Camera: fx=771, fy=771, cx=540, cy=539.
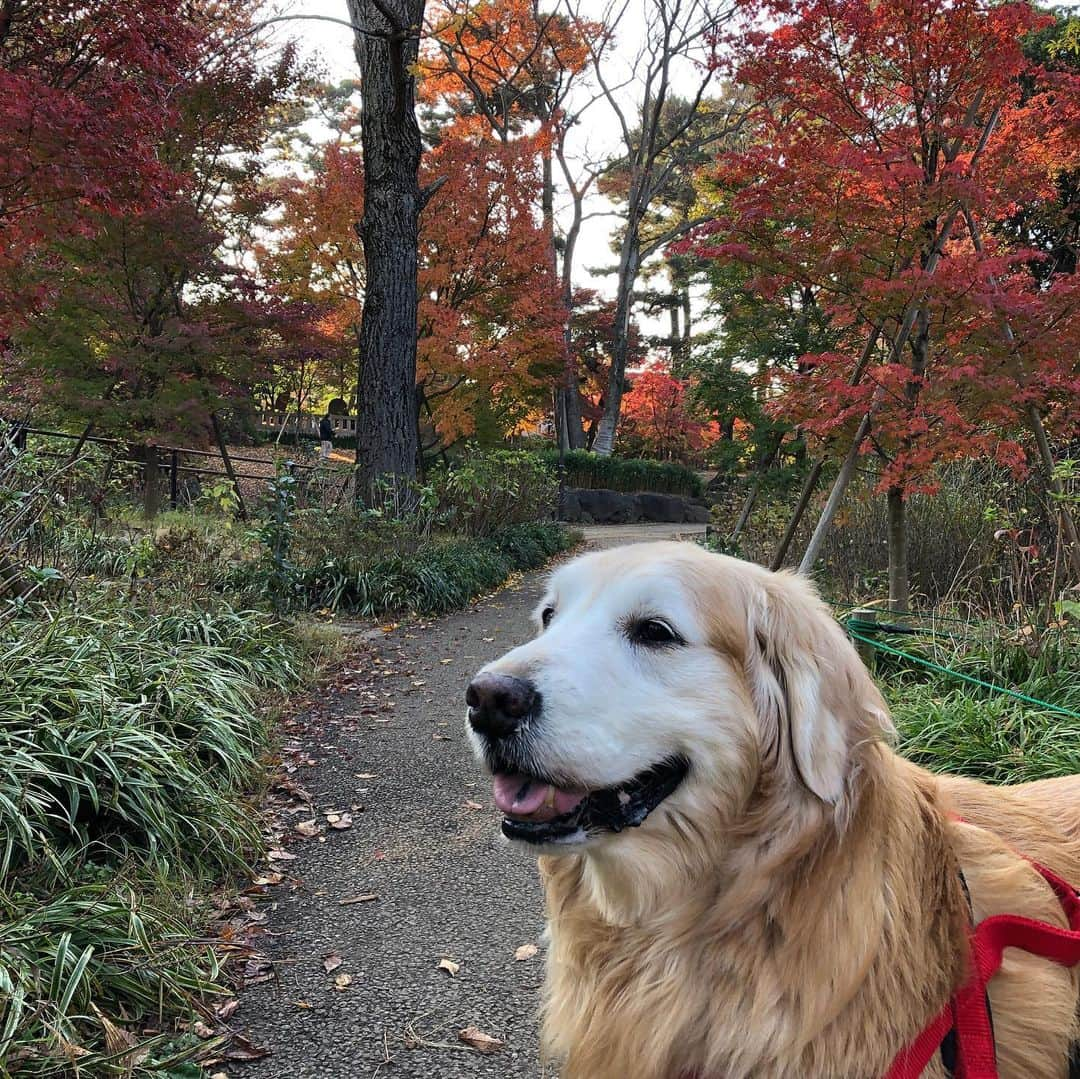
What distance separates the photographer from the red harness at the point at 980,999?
1.23 m

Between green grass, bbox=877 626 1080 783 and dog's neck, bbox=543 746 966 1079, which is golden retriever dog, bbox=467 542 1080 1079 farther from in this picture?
green grass, bbox=877 626 1080 783

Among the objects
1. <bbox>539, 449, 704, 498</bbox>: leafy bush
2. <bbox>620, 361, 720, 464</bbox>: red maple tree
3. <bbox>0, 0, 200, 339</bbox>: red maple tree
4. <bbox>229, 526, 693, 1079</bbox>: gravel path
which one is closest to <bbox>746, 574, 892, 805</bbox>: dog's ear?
<bbox>229, 526, 693, 1079</bbox>: gravel path

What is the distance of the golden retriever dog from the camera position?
51.9 inches

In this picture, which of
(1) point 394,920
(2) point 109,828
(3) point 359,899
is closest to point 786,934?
(1) point 394,920

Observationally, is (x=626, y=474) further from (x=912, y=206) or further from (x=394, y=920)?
(x=394, y=920)

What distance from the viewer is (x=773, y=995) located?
1.32 meters

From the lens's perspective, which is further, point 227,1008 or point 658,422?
point 658,422

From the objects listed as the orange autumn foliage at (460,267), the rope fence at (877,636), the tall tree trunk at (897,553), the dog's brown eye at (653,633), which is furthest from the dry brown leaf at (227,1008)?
the orange autumn foliage at (460,267)

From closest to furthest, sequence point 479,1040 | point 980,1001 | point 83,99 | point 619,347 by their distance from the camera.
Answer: point 980,1001, point 479,1040, point 83,99, point 619,347

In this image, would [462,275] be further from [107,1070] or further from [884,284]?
[107,1070]

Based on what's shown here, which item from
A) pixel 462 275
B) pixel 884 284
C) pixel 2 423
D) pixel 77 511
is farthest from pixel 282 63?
pixel 884 284

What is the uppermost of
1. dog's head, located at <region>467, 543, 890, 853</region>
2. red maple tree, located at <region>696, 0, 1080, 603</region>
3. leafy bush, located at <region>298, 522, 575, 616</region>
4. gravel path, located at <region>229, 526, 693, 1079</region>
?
red maple tree, located at <region>696, 0, 1080, 603</region>

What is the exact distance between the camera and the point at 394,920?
2.86 m

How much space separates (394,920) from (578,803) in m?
1.81
